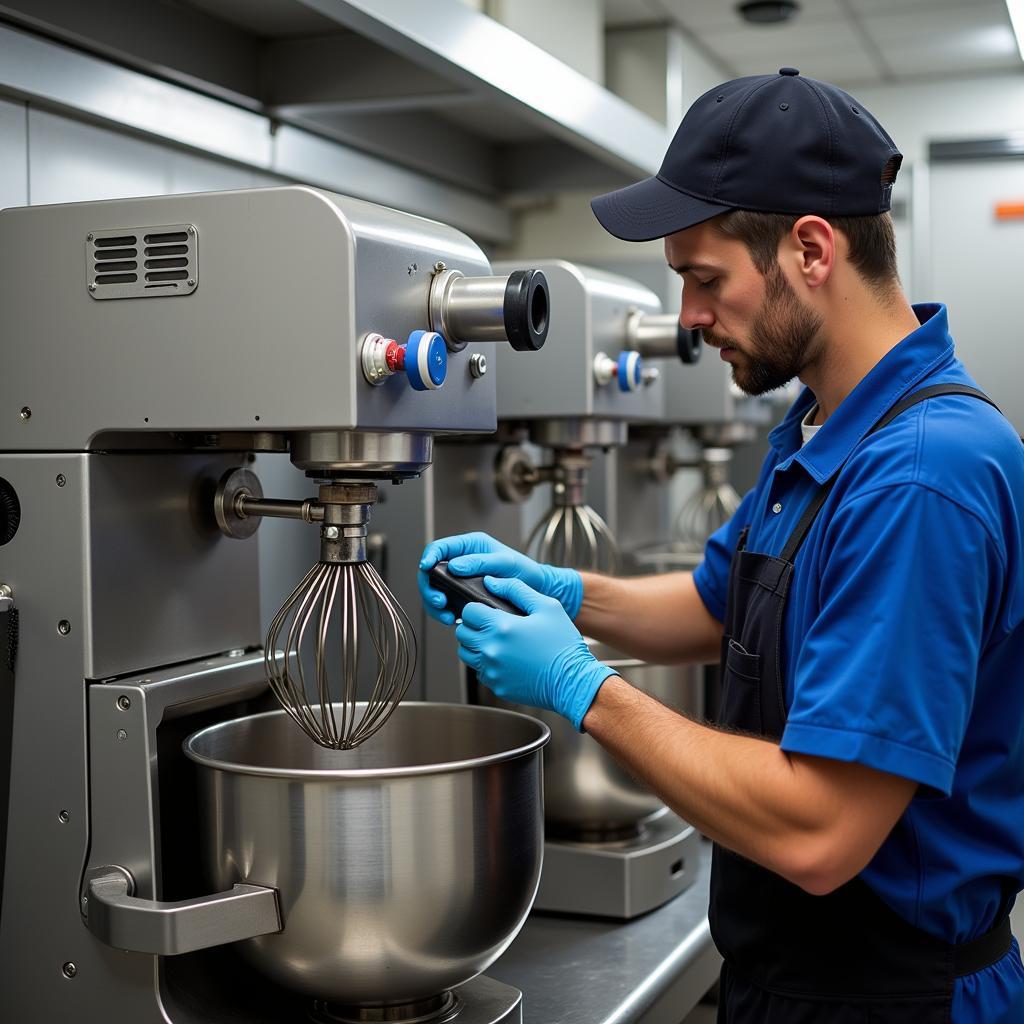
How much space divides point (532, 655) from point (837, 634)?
295 mm

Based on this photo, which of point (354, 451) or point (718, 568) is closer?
point (354, 451)

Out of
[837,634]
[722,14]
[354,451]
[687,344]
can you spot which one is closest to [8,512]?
[354,451]

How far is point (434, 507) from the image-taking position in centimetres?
172

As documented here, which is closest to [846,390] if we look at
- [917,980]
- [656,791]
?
[656,791]

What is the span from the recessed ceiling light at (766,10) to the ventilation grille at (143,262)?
1.90 meters

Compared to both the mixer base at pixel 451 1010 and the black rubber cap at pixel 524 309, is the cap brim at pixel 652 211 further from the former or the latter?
the mixer base at pixel 451 1010

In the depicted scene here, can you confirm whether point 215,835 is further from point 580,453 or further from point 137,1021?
point 580,453

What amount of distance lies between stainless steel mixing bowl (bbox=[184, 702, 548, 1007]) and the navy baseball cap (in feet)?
1.62

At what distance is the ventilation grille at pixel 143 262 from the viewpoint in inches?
41.3

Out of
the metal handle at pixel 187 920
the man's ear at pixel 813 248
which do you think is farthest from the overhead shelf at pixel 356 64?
the metal handle at pixel 187 920

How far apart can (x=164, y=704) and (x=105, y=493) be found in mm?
188

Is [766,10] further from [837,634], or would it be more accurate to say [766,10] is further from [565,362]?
[837,634]

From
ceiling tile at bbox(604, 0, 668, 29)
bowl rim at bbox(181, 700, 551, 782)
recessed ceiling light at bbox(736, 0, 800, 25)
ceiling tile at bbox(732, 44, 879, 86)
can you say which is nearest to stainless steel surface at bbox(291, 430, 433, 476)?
bowl rim at bbox(181, 700, 551, 782)

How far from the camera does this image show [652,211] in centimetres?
117
